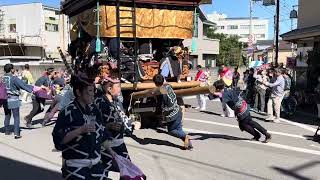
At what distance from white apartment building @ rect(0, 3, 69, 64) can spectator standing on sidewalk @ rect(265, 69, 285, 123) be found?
39.8 metres

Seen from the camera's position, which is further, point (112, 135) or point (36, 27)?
point (36, 27)

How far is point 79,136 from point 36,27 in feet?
170

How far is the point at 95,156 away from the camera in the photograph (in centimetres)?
427

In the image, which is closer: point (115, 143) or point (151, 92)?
point (115, 143)

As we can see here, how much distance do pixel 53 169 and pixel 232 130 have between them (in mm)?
5719

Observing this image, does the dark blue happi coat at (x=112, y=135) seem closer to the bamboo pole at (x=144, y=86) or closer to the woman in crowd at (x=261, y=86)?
the bamboo pole at (x=144, y=86)

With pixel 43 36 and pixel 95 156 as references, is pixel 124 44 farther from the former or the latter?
pixel 43 36

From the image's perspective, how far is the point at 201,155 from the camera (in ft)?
29.8

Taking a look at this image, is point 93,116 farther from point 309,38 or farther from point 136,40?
point 309,38

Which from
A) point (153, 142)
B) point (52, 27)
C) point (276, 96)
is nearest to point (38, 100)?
point (153, 142)

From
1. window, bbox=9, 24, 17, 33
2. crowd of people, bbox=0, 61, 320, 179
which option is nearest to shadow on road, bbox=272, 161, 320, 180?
crowd of people, bbox=0, 61, 320, 179

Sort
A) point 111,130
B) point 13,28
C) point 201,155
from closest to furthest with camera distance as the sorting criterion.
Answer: point 111,130, point 201,155, point 13,28

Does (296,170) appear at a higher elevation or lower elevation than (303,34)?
lower

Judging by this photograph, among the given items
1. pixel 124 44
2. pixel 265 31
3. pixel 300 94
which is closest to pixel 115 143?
pixel 124 44
